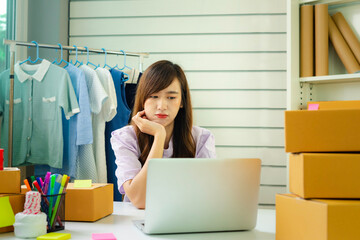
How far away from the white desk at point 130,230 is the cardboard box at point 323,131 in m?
0.34

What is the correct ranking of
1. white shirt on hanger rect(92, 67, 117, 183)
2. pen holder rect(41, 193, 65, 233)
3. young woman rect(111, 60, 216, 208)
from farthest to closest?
white shirt on hanger rect(92, 67, 117, 183) → young woman rect(111, 60, 216, 208) → pen holder rect(41, 193, 65, 233)

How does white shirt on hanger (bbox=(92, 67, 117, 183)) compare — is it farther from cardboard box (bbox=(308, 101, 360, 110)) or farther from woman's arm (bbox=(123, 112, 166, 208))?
cardboard box (bbox=(308, 101, 360, 110))

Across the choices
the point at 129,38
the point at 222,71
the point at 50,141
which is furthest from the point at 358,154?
the point at 129,38

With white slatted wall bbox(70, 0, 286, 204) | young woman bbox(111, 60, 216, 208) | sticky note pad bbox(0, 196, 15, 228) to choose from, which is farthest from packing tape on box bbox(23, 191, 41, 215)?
white slatted wall bbox(70, 0, 286, 204)

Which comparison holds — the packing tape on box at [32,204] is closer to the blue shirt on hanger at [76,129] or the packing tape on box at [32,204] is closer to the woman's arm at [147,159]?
the woman's arm at [147,159]

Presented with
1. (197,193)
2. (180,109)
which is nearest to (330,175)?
(197,193)

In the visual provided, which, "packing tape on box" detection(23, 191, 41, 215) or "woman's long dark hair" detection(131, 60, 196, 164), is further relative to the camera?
"woman's long dark hair" detection(131, 60, 196, 164)

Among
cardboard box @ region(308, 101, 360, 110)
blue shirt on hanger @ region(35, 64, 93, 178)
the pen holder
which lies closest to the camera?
the pen holder

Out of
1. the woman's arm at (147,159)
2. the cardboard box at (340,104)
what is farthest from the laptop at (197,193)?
the cardboard box at (340,104)

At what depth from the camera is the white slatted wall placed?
325cm

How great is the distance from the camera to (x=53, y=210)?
49.3 inches

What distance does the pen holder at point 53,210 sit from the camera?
1235mm

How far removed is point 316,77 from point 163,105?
43.4 inches

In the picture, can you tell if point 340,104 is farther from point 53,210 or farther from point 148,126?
point 53,210
